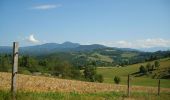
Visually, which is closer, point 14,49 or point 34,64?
point 14,49

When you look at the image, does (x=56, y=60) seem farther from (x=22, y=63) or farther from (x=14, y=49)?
(x=14, y=49)

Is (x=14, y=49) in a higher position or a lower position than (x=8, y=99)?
higher

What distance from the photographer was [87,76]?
89.2 m

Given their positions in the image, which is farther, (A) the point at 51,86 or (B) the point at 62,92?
(A) the point at 51,86

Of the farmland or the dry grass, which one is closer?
the farmland

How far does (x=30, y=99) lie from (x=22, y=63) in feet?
254

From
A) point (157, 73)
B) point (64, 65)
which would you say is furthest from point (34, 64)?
point (157, 73)

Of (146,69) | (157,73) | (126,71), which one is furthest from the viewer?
(126,71)

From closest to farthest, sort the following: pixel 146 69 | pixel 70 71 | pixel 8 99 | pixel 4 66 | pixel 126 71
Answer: pixel 8 99
pixel 4 66
pixel 70 71
pixel 146 69
pixel 126 71

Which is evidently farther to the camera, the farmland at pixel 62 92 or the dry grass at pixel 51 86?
the dry grass at pixel 51 86

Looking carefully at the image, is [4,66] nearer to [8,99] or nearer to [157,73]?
[8,99]

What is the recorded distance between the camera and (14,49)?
10555mm

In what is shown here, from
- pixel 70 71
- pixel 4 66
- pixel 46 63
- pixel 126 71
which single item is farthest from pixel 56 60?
pixel 126 71

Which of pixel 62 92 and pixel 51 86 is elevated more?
pixel 62 92
